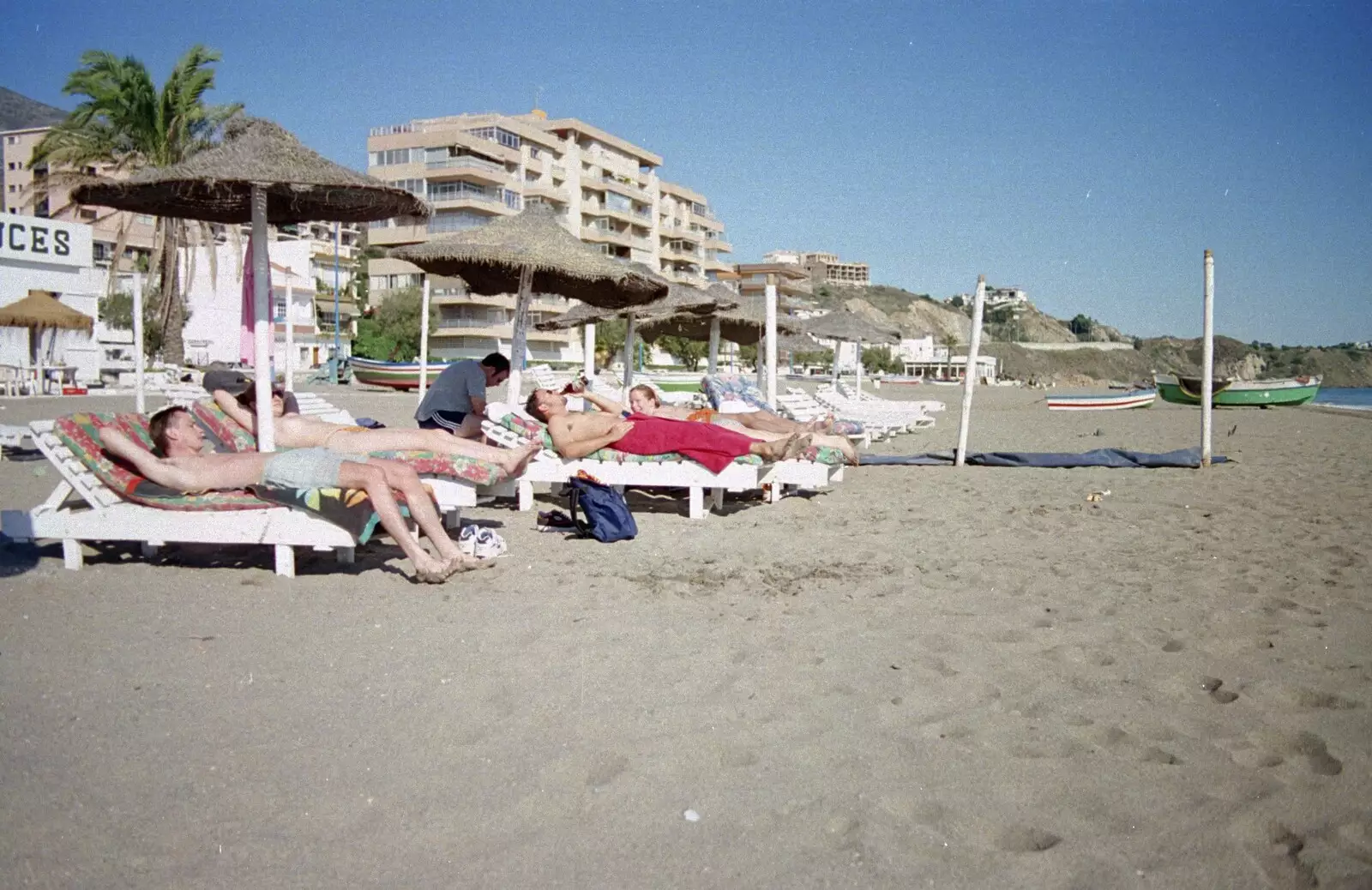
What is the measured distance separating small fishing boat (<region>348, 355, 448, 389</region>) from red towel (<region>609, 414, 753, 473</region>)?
22.8 metres

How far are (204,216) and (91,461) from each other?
255cm

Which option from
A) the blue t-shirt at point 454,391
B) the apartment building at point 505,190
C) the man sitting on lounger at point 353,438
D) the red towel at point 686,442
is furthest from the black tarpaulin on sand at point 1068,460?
the apartment building at point 505,190

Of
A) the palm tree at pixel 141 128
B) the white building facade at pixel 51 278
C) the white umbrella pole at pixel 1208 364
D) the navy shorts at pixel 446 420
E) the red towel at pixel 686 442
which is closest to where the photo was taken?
the red towel at pixel 686 442

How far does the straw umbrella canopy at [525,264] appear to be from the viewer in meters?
8.22

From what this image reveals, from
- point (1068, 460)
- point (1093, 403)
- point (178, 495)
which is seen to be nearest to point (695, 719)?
point (178, 495)

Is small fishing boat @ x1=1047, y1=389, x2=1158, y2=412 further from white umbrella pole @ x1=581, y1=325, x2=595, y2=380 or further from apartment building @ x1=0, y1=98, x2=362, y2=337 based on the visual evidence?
apartment building @ x1=0, y1=98, x2=362, y2=337

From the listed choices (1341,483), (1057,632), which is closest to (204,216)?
(1057,632)

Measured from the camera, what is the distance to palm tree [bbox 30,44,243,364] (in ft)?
86.0

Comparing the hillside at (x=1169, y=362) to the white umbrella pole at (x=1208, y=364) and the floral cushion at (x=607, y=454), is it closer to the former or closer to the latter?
the white umbrella pole at (x=1208, y=364)

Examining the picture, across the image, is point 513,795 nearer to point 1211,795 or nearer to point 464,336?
point 1211,795

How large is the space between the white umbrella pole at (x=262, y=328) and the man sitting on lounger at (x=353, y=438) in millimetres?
175

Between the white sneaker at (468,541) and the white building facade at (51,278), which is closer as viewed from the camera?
the white sneaker at (468,541)

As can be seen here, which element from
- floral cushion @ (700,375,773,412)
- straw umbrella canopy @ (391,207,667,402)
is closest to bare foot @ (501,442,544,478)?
straw umbrella canopy @ (391,207,667,402)

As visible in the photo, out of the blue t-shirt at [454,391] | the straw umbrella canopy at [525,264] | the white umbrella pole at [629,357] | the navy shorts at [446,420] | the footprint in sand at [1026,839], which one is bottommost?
the footprint in sand at [1026,839]
